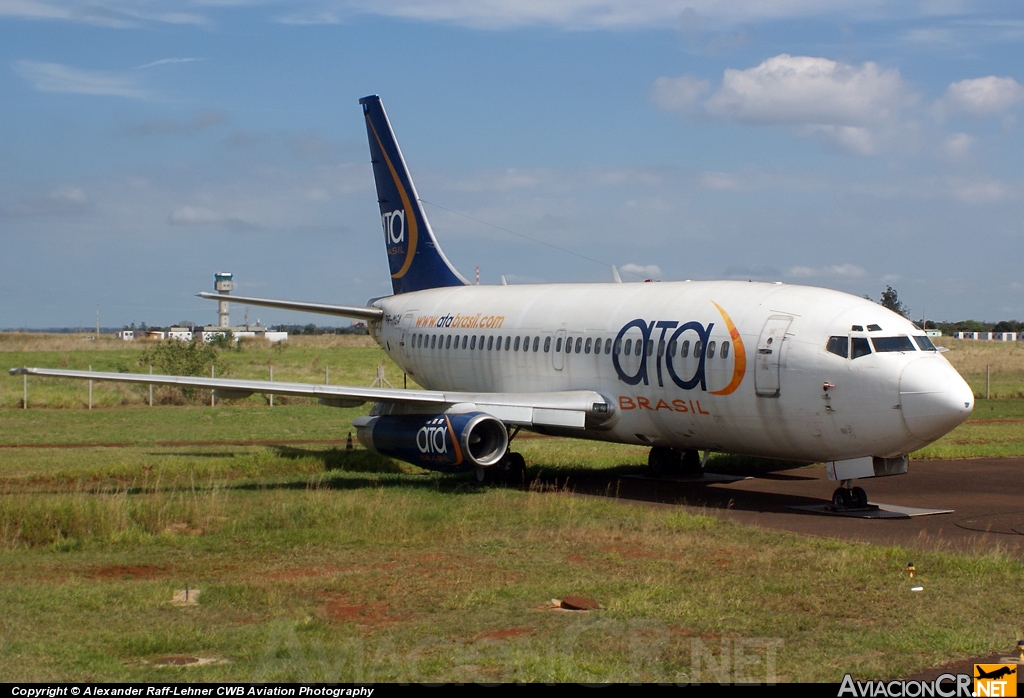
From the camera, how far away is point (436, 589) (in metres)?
13.0

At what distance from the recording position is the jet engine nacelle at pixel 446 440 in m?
21.4

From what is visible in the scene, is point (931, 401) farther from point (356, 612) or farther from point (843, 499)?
point (356, 612)

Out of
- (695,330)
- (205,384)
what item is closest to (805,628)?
(695,330)

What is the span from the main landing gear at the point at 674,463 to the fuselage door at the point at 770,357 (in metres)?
5.28

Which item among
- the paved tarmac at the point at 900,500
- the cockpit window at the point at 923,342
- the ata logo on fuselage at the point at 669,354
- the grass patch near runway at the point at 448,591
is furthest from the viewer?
the ata logo on fuselage at the point at 669,354

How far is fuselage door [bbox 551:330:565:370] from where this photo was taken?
930 inches

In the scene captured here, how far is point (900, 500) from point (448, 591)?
1080 centimetres

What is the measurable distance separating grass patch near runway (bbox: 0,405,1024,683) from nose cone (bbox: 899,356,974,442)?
3.15 metres

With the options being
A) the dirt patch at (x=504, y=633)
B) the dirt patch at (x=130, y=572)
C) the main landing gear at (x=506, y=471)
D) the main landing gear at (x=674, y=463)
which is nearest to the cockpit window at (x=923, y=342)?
the main landing gear at (x=674, y=463)

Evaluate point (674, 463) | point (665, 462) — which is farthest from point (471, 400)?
point (674, 463)

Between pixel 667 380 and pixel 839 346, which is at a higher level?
pixel 839 346

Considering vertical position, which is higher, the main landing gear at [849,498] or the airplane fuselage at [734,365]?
the airplane fuselage at [734,365]

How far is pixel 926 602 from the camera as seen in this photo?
1220 centimetres

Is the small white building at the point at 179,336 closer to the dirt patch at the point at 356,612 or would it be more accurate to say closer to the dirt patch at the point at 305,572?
the dirt patch at the point at 305,572
